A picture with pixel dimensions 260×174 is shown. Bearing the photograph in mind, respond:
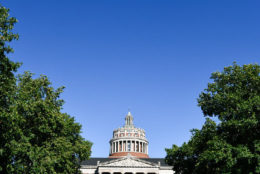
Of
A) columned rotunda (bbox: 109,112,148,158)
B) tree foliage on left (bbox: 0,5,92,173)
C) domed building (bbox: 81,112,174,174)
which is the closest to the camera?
tree foliage on left (bbox: 0,5,92,173)

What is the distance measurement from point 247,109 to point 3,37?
2106 cm

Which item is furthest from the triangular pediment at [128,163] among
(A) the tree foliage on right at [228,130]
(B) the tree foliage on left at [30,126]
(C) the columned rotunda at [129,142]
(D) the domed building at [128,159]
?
(A) the tree foliage on right at [228,130]

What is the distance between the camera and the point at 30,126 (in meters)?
32.0

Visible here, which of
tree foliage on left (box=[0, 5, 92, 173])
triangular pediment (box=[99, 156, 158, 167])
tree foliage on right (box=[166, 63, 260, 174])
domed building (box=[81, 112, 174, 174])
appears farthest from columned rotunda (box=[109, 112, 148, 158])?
tree foliage on right (box=[166, 63, 260, 174])

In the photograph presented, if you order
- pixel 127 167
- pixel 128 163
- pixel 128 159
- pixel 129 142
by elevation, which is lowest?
pixel 127 167

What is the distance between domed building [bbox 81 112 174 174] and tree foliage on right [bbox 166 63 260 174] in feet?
132

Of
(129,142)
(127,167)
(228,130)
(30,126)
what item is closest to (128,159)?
(127,167)

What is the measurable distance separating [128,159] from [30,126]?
157ft

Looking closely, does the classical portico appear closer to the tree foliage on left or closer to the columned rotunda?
the columned rotunda

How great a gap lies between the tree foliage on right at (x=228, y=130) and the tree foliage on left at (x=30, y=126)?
13.8 meters

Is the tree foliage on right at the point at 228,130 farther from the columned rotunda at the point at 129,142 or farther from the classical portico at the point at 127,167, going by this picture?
the columned rotunda at the point at 129,142

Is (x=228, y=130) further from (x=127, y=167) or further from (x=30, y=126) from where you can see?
(x=127, y=167)

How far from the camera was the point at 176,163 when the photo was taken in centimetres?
A: 3619

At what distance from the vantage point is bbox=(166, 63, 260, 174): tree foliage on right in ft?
82.1
